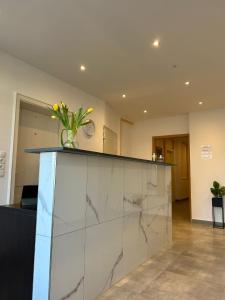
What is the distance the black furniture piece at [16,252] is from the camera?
5.85 feet

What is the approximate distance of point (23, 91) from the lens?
3.65 metres

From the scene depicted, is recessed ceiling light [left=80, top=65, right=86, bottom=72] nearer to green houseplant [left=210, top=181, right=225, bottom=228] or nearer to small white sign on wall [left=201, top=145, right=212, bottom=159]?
small white sign on wall [left=201, top=145, right=212, bottom=159]

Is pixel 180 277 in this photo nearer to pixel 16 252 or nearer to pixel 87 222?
pixel 87 222

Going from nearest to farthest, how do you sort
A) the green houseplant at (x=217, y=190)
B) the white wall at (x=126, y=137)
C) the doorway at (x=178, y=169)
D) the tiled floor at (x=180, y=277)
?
1. the tiled floor at (x=180, y=277)
2. the green houseplant at (x=217, y=190)
3. the white wall at (x=126, y=137)
4. the doorway at (x=178, y=169)

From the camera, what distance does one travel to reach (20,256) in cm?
185

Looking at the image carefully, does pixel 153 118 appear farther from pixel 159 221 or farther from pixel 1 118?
pixel 1 118

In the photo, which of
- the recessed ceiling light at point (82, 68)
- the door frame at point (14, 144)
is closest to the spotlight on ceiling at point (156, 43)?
the recessed ceiling light at point (82, 68)

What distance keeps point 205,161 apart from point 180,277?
153 inches

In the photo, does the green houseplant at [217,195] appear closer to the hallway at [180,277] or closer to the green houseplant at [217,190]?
the green houseplant at [217,190]

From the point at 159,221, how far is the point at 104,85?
2745 mm

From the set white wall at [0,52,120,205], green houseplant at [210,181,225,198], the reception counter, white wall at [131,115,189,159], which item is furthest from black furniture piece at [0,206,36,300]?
white wall at [131,115,189,159]

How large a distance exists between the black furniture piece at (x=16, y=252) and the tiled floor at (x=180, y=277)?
29.5 inches

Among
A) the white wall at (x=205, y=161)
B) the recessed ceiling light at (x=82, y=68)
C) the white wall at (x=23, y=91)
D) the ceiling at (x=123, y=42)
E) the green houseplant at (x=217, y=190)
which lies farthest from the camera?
the white wall at (x=205, y=161)

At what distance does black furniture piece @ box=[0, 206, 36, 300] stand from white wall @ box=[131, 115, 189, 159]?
5456 millimetres
